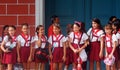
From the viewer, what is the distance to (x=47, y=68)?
1115cm

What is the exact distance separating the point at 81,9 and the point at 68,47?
2.50m

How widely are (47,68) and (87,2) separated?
2.00 meters

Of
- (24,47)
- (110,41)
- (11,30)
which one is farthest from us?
(24,47)

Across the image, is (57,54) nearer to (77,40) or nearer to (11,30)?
(77,40)

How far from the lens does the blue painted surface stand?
37.3 feet

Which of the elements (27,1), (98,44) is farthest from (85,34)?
(27,1)

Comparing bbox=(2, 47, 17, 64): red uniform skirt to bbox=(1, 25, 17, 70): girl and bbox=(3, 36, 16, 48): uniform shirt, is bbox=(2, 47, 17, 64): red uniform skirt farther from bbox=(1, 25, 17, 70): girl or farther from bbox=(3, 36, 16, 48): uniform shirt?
bbox=(3, 36, 16, 48): uniform shirt

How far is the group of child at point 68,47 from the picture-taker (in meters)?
8.89

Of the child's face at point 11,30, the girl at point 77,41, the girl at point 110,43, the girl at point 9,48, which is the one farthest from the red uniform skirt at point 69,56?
the child's face at point 11,30

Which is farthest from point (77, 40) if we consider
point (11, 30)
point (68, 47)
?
point (11, 30)

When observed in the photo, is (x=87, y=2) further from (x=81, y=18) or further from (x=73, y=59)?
(x=73, y=59)

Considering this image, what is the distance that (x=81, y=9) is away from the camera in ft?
37.3

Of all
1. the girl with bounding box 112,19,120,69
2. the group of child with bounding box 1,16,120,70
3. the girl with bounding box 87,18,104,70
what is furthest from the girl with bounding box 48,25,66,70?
the girl with bounding box 112,19,120,69

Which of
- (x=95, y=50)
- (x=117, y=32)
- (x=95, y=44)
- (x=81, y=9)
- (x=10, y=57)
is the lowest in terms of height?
(x=10, y=57)
